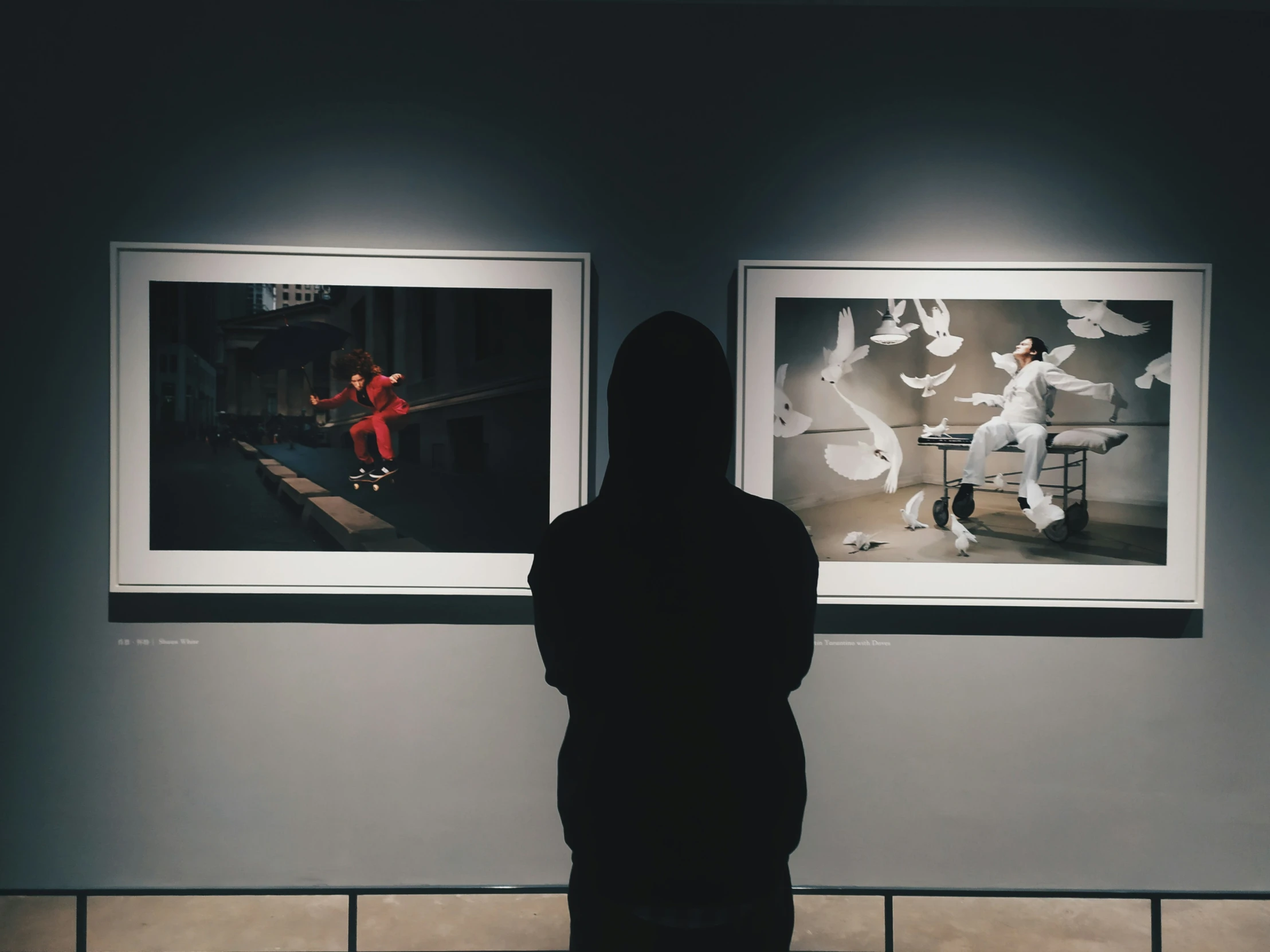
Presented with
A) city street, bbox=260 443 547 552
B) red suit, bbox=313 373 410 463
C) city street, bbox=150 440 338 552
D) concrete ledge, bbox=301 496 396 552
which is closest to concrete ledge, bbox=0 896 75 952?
city street, bbox=150 440 338 552

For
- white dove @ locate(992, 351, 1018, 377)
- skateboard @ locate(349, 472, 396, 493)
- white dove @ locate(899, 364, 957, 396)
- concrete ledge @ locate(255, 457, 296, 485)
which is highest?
white dove @ locate(992, 351, 1018, 377)

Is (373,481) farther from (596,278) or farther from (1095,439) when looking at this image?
(1095,439)

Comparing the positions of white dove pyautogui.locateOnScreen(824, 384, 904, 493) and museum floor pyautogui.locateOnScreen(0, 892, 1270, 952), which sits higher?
white dove pyautogui.locateOnScreen(824, 384, 904, 493)

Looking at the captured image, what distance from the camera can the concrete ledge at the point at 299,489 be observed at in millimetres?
1690

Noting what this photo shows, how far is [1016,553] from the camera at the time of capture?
5.53 ft

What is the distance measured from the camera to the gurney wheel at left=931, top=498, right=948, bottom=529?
1.69 metres

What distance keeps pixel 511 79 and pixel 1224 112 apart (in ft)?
5.78

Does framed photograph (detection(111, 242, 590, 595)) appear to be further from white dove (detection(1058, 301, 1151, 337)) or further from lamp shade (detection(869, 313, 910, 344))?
white dove (detection(1058, 301, 1151, 337))

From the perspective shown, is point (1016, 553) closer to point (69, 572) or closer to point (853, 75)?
point (853, 75)

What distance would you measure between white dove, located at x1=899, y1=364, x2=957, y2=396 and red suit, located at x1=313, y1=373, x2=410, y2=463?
1210 millimetres

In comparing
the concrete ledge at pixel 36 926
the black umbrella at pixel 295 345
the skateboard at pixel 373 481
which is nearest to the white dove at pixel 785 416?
the skateboard at pixel 373 481

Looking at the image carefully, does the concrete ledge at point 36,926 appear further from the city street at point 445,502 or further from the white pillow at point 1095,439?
the white pillow at point 1095,439

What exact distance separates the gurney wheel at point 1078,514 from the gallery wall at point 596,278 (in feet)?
0.98

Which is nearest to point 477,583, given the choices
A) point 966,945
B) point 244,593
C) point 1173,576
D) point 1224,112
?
point 244,593
